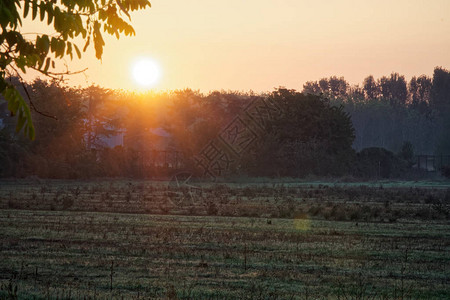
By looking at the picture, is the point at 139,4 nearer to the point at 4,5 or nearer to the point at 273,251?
the point at 4,5

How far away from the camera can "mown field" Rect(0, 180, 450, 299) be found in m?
12.8

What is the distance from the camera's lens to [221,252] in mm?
17828

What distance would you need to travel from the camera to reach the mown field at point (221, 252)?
503 inches

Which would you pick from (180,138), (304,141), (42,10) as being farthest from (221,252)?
(180,138)

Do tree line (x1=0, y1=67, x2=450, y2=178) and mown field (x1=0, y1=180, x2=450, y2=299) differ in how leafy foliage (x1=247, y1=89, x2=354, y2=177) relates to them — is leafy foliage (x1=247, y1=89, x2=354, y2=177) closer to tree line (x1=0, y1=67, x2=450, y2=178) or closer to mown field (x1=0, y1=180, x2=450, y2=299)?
tree line (x1=0, y1=67, x2=450, y2=178)

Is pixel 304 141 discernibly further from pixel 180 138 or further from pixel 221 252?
pixel 221 252

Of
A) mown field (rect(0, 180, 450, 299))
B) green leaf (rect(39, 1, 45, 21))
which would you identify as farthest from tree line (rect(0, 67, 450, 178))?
green leaf (rect(39, 1, 45, 21))

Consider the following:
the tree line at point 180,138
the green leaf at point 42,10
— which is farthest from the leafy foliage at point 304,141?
Result: the green leaf at point 42,10

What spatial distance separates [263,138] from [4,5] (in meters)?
72.0

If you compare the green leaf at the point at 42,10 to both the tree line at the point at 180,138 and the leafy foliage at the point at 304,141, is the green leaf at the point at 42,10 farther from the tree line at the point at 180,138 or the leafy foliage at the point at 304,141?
the leafy foliage at the point at 304,141

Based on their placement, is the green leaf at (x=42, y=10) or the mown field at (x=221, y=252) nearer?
the green leaf at (x=42, y=10)

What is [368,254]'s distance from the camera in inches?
719

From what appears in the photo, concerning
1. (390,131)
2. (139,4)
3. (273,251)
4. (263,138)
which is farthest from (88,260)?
(390,131)

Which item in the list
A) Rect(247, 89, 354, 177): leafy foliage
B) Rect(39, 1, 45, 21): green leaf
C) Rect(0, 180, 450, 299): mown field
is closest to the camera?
Rect(39, 1, 45, 21): green leaf
